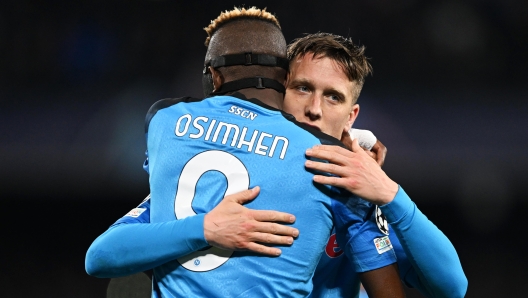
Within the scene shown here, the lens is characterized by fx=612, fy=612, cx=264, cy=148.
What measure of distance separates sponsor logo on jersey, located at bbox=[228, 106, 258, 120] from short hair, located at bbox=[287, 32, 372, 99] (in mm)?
705

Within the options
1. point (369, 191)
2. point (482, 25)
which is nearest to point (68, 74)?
point (482, 25)

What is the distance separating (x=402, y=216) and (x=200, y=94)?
3856 mm

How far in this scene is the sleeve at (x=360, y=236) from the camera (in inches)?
73.6

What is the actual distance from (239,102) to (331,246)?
0.60 meters

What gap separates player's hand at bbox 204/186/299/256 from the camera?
1.77m

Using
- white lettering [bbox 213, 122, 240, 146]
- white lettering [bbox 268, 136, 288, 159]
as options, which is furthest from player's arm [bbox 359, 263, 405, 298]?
white lettering [bbox 213, 122, 240, 146]

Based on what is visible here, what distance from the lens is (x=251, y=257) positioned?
1.81 meters

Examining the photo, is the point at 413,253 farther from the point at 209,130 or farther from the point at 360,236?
the point at 209,130

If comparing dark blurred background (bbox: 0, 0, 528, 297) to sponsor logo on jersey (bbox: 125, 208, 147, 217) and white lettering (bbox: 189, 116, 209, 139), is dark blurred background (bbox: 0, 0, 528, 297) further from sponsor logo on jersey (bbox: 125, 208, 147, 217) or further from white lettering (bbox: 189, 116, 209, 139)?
white lettering (bbox: 189, 116, 209, 139)

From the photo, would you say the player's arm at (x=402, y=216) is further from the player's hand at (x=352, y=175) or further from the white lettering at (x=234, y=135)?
the white lettering at (x=234, y=135)

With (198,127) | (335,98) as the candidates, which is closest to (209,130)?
(198,127)

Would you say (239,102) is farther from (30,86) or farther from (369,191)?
(30,86)

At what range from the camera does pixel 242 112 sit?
75.7 inches

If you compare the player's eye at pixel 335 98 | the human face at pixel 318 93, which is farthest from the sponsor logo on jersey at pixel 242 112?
the player's eye at pixel 335 98
